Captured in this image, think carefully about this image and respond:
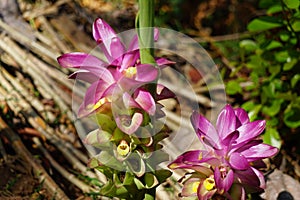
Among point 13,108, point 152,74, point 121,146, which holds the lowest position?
point 13,108

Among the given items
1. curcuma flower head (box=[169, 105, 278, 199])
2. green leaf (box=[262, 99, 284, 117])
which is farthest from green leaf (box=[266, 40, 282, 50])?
curcuma flower head (box=[169, 105, 278, 199])

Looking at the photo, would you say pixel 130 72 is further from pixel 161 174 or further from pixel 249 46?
pixel 249 46

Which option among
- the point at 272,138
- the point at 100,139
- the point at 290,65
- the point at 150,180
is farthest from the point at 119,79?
the point at 290,65

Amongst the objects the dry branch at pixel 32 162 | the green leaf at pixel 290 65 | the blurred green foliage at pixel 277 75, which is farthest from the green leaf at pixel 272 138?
the dry branch at pixel 32 162

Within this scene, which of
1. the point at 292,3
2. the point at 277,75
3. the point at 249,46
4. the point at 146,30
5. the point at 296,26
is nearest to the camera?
the point at 146,30

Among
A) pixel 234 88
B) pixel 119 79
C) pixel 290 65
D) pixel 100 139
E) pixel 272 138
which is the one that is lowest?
pixel 272 138

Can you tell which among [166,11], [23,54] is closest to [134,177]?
[23,54]

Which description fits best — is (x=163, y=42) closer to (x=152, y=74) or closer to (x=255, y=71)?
(x=255, y=71)

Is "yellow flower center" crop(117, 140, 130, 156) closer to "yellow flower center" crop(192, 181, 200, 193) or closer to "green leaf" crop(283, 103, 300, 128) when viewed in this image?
"yellow flower center" crop(192, 181, 200, 193)
